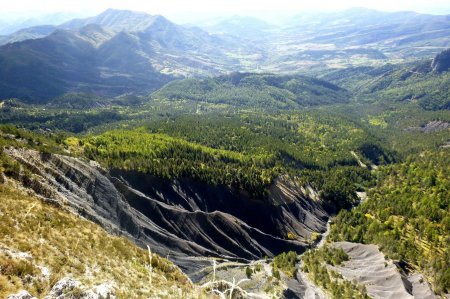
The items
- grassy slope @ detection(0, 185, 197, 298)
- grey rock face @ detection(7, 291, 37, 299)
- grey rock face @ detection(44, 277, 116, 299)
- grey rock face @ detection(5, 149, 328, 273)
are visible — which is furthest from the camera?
grey rock face @ detection(5, 149, 328, 273)

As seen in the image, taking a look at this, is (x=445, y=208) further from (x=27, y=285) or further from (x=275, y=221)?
(x=27, y=285)

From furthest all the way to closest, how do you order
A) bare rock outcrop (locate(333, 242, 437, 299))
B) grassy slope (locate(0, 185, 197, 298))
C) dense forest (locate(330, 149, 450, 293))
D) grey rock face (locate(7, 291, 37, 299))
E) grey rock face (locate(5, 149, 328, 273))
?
dense forest (locate(330, 149, 450, 293)) → bare rock outcrop (locate(333, 242, 437, 299)) → grey rock face (locate(5, 149, 328, 273)) → grassy slope (locate(0, 185, 197, 298)) → grey rock face (locate(7, 291, 37, 299))

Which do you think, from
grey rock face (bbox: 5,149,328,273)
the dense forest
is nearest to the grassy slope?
grey rock face (bbox: 5,149,328,273)

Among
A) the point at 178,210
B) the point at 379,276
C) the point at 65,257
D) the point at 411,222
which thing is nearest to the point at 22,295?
the point at 65,257

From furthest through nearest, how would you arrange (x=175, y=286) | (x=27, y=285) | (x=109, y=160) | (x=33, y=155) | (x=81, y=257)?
(x=109, y=160)
(x=33, y=155)
(x=175, y=286)
(x=81, y=257)
(x=27, y=285)

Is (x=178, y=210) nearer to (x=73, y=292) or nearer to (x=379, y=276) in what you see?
(x=379, y=276)

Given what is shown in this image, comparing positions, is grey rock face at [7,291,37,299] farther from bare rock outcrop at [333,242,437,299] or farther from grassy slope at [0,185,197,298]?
bare rock outcrop at [333,242,437,299]

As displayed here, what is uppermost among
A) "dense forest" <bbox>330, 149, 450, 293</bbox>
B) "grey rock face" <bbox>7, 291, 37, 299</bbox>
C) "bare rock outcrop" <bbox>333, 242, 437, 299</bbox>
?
"grey rock face" <bbox>7, 291, 37, 299</bbox>

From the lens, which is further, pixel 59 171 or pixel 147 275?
pixel 59 171

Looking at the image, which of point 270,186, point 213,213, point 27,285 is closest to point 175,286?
point 27,285
